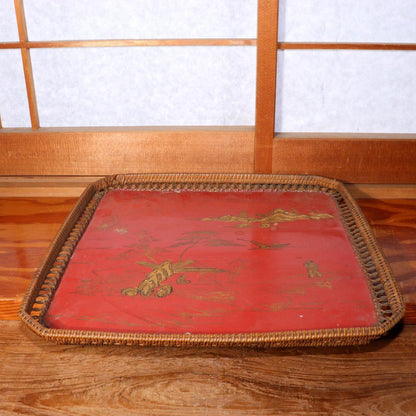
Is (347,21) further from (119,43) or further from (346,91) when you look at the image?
(119,43)

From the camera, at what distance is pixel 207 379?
772 millimetres

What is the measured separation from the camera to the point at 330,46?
1.23m

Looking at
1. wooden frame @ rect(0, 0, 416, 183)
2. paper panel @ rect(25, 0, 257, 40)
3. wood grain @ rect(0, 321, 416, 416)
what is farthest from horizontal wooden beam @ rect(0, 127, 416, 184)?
wood grain @ rect(0, 321, 416, 416)

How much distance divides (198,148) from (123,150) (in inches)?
7.9

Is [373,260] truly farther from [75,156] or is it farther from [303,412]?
[75,156]

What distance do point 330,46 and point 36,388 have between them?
1.00 metres

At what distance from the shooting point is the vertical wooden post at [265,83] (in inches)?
46.4

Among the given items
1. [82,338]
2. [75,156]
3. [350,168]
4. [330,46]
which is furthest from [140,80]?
[82,338]

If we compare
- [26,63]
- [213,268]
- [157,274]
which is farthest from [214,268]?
[26,63]

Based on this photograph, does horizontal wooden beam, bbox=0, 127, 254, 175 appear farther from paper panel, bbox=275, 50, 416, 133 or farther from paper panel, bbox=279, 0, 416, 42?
paper panel, bbox=279, 0, 416, 42

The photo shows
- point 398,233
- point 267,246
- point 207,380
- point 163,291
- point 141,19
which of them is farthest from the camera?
point 141,19

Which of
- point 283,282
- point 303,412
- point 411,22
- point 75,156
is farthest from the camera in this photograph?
point 75,156

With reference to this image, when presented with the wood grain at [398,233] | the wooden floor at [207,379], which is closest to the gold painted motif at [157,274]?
the wooden floor at [207,379]

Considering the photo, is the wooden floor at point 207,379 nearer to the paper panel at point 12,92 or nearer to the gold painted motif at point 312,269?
the gold painted motif at point 312,269
